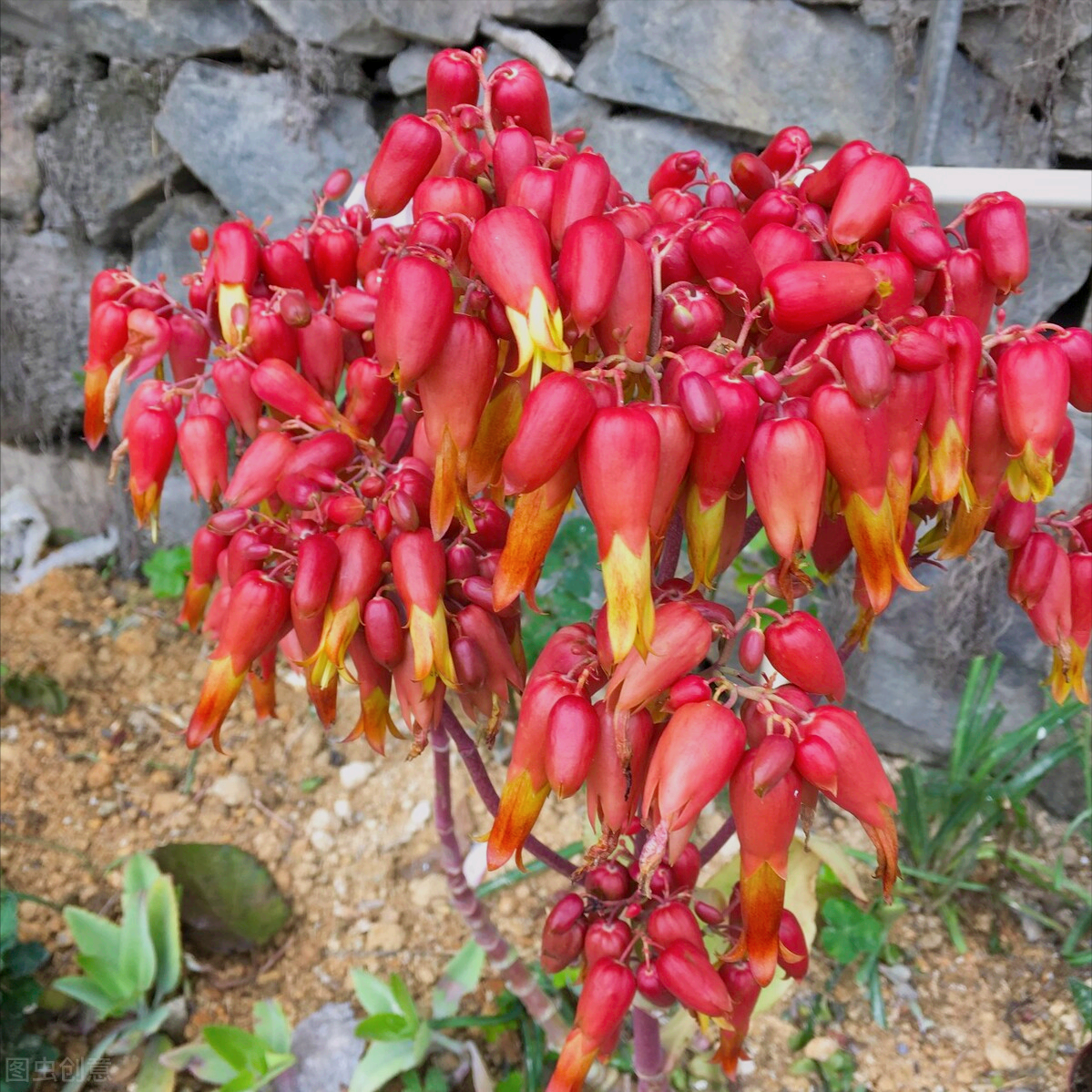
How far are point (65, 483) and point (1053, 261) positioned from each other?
2.06 metres

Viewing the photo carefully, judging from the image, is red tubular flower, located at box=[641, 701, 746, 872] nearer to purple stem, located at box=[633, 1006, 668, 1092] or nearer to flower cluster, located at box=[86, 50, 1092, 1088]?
flower cluster, located at box=[86, 50, 1092, 1088]

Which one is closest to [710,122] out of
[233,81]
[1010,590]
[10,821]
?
[233,81]

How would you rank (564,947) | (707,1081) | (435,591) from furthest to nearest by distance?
(707,1081)
(564,947)
(435,591)

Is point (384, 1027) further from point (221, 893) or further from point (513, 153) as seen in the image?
point (513, 153)

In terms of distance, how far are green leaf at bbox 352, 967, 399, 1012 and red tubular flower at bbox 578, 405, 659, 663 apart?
82 centimetres

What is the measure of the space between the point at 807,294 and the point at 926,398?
0.10 m

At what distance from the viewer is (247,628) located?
64 cm

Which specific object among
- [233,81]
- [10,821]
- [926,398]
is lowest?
[10,821]

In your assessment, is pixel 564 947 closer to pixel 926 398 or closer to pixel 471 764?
pixel 471 764

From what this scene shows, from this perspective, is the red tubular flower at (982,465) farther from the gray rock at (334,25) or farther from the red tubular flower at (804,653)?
the gray rock at (334,25)

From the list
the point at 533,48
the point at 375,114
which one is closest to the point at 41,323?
the point at 375,114

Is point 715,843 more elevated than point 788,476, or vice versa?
point 788,476

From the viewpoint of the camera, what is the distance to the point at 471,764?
795 mm

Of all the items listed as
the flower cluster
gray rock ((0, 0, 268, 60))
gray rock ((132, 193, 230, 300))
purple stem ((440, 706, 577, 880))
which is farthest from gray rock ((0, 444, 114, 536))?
purple stem ((440, 706, 577, 880))
